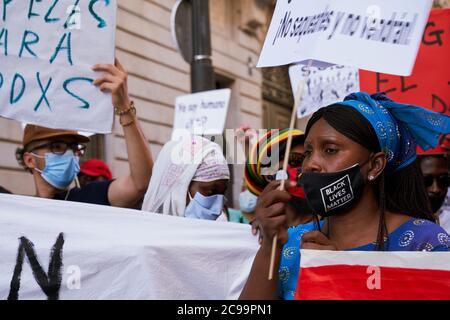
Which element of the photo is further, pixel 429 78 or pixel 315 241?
pixel 429 78

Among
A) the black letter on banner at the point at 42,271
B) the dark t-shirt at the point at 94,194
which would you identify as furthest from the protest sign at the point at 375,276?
the dark t-shirt at the point at 94,194

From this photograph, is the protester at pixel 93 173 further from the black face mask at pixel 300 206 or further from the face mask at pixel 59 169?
the black face mask at pixel 300 206

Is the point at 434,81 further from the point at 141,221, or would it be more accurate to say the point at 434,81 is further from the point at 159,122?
the point at 159,122

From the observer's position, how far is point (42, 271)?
2.21 metres

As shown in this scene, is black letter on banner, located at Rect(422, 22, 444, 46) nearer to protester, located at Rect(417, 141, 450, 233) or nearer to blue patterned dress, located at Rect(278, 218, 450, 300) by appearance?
protester, located at Rect(417, 141, 450, 233)

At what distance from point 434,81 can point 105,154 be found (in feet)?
22.2

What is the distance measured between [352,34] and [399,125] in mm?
356

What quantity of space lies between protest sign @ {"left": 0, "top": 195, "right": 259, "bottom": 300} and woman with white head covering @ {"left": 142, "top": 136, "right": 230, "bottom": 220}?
20.6 inches

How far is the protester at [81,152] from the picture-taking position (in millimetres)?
2932

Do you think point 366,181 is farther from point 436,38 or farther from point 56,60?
point 436,38

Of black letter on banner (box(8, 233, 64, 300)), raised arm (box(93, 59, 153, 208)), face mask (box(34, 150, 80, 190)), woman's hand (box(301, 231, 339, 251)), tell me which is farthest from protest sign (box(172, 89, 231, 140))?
woman's hand (box(301, 231, 339, 251))

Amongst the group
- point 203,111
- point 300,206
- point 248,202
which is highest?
point 203,111

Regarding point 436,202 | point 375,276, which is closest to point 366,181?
point 375,276
